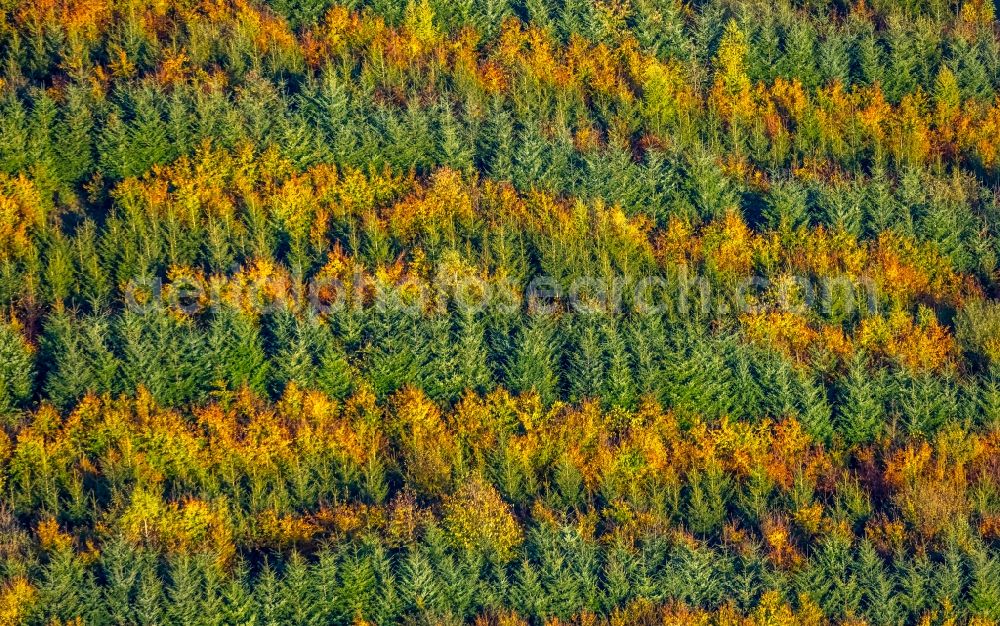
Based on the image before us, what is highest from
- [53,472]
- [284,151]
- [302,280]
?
[284,151]

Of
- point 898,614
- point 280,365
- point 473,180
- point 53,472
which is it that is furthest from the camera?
point 473,180

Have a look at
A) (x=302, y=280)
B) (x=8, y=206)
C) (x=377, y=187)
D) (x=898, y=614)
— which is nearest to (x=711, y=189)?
(x=377, y=187)

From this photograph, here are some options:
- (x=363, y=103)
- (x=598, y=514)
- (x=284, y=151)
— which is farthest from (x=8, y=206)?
(x=598, y=514)

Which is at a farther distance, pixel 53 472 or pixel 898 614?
pixel 53 472

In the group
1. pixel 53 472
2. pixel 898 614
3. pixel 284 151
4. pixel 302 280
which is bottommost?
pixel 898 614

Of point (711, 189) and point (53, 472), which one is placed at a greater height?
point (711, 189)

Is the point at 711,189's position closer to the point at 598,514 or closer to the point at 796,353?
the point at 796,353

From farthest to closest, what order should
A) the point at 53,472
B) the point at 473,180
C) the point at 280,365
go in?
the point at 473,180, the point at 280,365, the point at 53,472

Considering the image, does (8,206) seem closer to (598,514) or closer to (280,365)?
(280,365)

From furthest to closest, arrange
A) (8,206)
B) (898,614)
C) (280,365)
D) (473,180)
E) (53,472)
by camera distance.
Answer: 1. (473,180)
2. (8,206)
3. (280,365)
4. (53,472)
5. (898,614)
